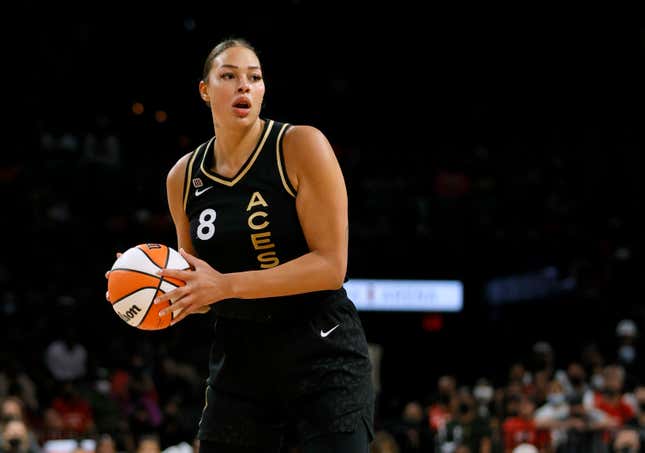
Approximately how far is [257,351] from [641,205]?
16.9 m

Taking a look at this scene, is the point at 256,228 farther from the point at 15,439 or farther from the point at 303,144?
the point at 15,439

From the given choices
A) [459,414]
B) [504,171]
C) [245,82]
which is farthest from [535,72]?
[245,82]

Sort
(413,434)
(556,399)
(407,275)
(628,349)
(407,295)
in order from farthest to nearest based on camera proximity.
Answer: (407,275)
(407,295)
(628,349)
(413,434)
(556,399)

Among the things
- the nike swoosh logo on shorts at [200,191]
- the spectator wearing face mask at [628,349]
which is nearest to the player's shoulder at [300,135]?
the nike swoosh logo on shorts at [200,191]

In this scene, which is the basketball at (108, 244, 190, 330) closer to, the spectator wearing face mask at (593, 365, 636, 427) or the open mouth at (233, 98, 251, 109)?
the open mouth at (233, 98, 251, 109)

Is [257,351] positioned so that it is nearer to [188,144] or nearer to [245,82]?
[245,82]

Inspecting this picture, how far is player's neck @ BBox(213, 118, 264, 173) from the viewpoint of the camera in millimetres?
3977

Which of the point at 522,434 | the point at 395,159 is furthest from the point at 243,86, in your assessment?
the point at 395,159

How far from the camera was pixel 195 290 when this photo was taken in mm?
3525

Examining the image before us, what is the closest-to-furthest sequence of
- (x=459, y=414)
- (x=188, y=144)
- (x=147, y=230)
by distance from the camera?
(x=459, y=414) → (x=188, y=144) → (x=147, y=230)

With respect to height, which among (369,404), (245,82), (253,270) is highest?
(245,82)

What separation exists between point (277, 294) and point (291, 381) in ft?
1.16

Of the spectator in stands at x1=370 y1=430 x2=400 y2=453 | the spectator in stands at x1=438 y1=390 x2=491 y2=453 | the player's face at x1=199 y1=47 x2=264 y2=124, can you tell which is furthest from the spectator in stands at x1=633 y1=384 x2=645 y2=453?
the player's face at x1=199 y1=47 x2=264 y2=124

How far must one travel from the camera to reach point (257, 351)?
3869 millimetres
